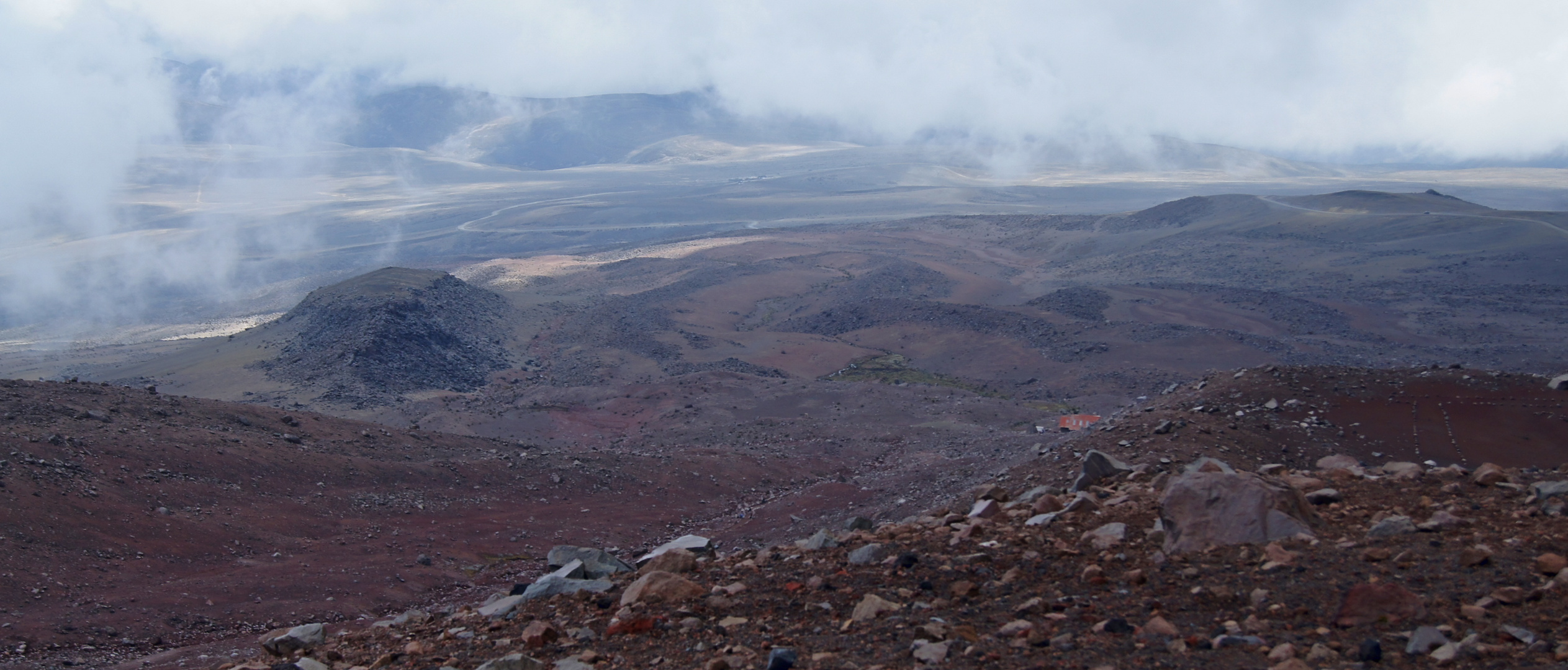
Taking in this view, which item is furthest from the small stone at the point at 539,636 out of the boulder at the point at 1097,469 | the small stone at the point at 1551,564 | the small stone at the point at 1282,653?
the small stone at the point at 1551,564

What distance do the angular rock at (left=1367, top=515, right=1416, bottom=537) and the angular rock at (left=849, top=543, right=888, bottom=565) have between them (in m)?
2.68

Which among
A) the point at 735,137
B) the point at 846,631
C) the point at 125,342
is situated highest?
the point at 735,137

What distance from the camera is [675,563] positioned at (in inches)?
268

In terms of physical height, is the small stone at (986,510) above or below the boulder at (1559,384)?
above

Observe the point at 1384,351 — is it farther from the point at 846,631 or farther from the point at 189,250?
the point at 189,250

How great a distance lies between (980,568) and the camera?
584 centimetres

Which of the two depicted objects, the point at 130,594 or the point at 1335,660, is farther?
the point at 130,594

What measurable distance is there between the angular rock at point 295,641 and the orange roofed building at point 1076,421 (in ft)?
45.7

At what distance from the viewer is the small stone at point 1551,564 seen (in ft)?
15.8

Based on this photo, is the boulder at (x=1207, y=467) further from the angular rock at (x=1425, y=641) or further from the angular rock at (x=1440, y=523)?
the angular rock at (x=1425, y=641)

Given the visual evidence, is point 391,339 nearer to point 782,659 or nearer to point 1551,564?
point 782,659

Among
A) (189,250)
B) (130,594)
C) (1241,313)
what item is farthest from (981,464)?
(189,250)

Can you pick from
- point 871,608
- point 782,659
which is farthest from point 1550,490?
point 782,659

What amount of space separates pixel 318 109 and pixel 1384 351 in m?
176
